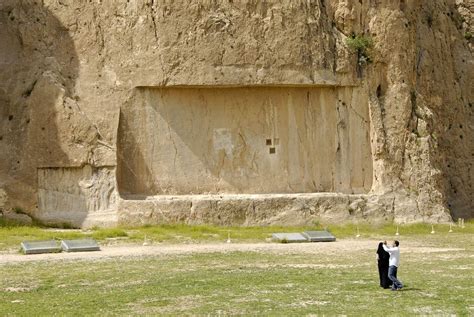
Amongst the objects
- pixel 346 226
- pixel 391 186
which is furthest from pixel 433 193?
pixel 346 226

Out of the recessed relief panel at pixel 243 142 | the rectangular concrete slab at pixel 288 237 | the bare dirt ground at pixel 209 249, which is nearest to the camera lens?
the bare dirt ground at pixel 209 249

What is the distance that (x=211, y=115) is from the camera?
35.6 meters

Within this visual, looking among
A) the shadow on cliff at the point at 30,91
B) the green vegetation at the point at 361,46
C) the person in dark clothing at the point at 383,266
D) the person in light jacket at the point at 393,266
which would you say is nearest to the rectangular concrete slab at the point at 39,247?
the shadow on cliff at the point at 30,91

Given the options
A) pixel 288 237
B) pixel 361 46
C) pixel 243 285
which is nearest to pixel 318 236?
pixel 288 237

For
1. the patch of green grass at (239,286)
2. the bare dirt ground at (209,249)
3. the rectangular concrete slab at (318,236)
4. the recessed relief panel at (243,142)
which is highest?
the recessed relief panel at (243,142)

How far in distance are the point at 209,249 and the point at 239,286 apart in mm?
7968

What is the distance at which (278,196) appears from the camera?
34375mm

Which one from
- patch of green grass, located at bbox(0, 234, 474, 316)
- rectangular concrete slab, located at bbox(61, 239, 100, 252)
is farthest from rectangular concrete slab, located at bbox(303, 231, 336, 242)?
rectangular concrete slab, located at bbox(61, 239, 100, 252)

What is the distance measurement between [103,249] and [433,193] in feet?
47.8

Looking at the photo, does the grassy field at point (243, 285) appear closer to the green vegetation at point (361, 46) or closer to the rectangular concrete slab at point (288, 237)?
the rectangular concrete slab at point (288, 237)

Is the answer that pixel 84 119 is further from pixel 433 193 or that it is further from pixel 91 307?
pixel 91 307

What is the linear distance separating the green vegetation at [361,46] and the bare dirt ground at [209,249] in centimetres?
943

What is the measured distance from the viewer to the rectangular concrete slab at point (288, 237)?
29341 millimetres

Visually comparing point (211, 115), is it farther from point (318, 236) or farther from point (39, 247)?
point (39, 247)
